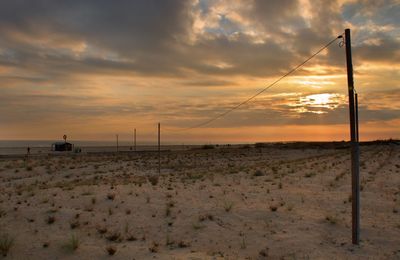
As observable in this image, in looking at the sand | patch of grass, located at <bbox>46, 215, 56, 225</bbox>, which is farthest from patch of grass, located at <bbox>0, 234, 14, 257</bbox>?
patch of grass, located at <bbox>46, 215, 56, 225</bbox>

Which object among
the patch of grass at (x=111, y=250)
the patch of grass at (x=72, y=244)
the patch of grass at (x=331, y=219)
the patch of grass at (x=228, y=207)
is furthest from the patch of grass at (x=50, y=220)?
the patch of grass at (x=331, y=219)

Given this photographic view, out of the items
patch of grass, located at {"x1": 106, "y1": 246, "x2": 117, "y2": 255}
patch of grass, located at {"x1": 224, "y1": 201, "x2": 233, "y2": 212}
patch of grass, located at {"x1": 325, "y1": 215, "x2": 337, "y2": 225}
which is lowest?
patch of grass, located at {"x1": 106, "y1": 246, "x2": 117, "y2": 255}

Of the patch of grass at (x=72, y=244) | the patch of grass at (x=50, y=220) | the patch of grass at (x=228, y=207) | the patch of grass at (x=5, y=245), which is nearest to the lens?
the patch of grass at (x=5, y=245)

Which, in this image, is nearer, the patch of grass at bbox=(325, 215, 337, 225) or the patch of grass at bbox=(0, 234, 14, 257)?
the patch of grass at bbox=(0, 234, 14, 257)

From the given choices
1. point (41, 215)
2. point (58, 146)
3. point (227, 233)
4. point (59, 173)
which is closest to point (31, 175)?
point (59, 173)

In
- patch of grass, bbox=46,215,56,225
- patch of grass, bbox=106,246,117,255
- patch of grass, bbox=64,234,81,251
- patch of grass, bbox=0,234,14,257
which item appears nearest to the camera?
patch of grass, bbox=106,246,117,255

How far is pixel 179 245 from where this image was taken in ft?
41.0

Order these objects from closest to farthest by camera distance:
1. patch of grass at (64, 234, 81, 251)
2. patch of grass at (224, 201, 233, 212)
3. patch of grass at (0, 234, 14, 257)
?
1. patch of grass at (0, 234, 14, 257)
2. patch of grass at (64, 234, 81, 251)
3. patch of grass at (224, 201, 233, 212)

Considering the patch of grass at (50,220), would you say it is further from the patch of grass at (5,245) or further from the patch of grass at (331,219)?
the patch of grass at (331,219)

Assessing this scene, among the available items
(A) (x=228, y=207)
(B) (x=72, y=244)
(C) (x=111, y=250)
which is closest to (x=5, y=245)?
(B) (x=72, y=244)

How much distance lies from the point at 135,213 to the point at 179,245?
4.22 m

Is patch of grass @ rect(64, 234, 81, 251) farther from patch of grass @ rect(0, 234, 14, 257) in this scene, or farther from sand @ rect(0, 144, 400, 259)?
patch of grass @ rect(0, 234, 14, 257)

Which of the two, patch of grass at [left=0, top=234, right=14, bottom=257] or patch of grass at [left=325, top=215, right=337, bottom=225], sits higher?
patch of grass at [left=325, top=215, right=337, bottom=225]

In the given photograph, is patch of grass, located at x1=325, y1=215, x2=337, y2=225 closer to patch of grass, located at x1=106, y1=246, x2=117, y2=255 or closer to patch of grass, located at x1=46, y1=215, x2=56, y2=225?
patch of grass, located at x1=106, y1=246, x2=117, y2=255
